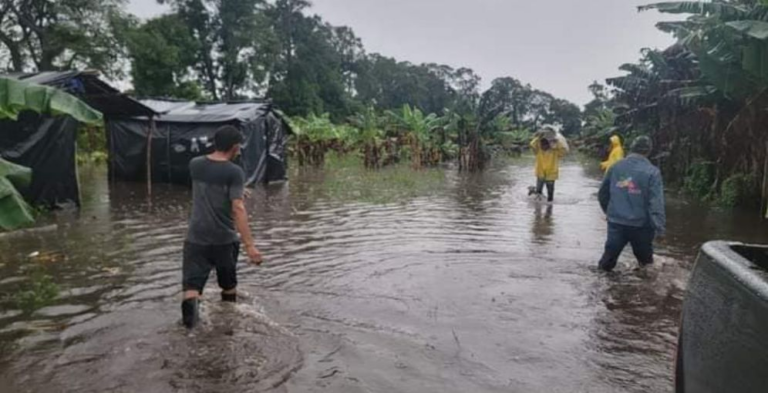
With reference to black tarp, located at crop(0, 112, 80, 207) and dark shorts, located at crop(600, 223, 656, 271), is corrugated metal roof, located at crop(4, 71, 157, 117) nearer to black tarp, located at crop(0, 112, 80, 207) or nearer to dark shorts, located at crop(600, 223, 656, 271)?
black tarp, located at crop(0, 112, 80, 207)

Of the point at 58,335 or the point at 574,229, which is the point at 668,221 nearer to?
the point at 574,229

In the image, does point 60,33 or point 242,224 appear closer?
point 242,224

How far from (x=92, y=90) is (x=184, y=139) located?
15.0 ft

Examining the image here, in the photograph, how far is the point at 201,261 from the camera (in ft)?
17.4

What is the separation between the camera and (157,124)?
17859 millimetres

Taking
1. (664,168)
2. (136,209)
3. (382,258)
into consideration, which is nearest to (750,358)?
(382,258)

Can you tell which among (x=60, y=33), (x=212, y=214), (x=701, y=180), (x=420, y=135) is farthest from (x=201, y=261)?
(x=60, y=33)

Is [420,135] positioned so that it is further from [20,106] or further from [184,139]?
[20,106]

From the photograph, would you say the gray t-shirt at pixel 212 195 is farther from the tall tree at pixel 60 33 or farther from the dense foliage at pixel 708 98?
the tall tree at pixel 60 33

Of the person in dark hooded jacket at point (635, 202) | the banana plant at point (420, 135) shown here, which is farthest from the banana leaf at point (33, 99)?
the banana plant at point (420, 135)

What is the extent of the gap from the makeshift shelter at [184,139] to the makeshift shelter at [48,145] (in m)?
4.61

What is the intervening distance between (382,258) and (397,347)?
337 cm

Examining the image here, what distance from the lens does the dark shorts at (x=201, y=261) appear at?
5.23 m

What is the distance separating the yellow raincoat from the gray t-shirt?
10.3m
